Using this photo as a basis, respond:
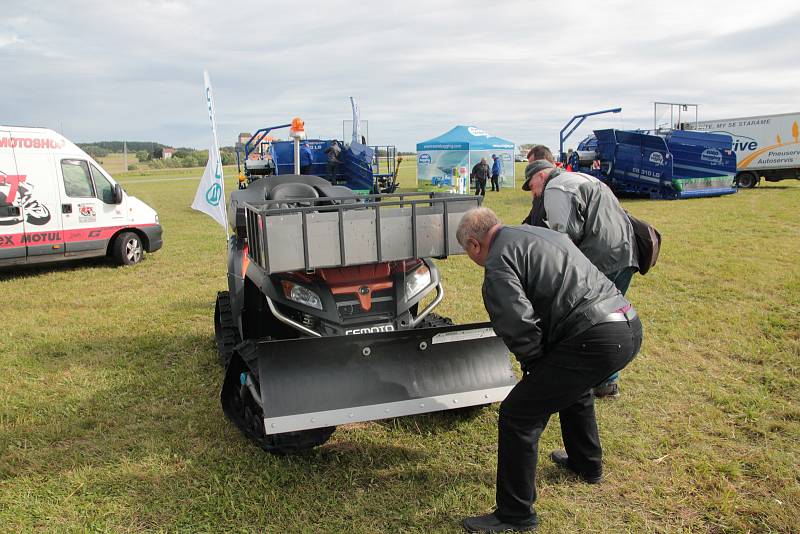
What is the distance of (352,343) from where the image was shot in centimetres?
342

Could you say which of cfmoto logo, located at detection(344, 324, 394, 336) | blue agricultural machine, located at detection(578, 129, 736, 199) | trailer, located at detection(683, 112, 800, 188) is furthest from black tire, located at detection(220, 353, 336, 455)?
trailer, located at detection(683, 112, 800, 188)

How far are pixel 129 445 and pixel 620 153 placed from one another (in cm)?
2025

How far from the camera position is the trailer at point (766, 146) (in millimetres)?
23234

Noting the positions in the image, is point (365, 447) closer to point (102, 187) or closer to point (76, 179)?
point (76, 179)

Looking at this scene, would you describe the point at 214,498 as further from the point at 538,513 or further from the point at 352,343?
the point at 538,513

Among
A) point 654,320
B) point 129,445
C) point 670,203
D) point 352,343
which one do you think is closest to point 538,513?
point 352,343

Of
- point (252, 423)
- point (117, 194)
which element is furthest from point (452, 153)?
point (252, 423)

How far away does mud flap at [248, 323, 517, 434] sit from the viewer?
3.23 meters

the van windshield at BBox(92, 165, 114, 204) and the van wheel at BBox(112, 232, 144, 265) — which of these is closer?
the van windshield at BBox(92, 165, 114, 204)

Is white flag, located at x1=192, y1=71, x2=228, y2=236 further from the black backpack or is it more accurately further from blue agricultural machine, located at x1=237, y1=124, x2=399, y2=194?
blue agricultural machine, located at x1=237, y1=124, x2=399, y2=194

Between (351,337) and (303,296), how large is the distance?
60 cm

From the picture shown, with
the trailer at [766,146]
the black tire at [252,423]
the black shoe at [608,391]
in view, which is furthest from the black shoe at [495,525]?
the trailer at [766,146]

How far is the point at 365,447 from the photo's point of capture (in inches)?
148

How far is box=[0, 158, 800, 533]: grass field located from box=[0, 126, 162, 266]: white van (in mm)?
2535
